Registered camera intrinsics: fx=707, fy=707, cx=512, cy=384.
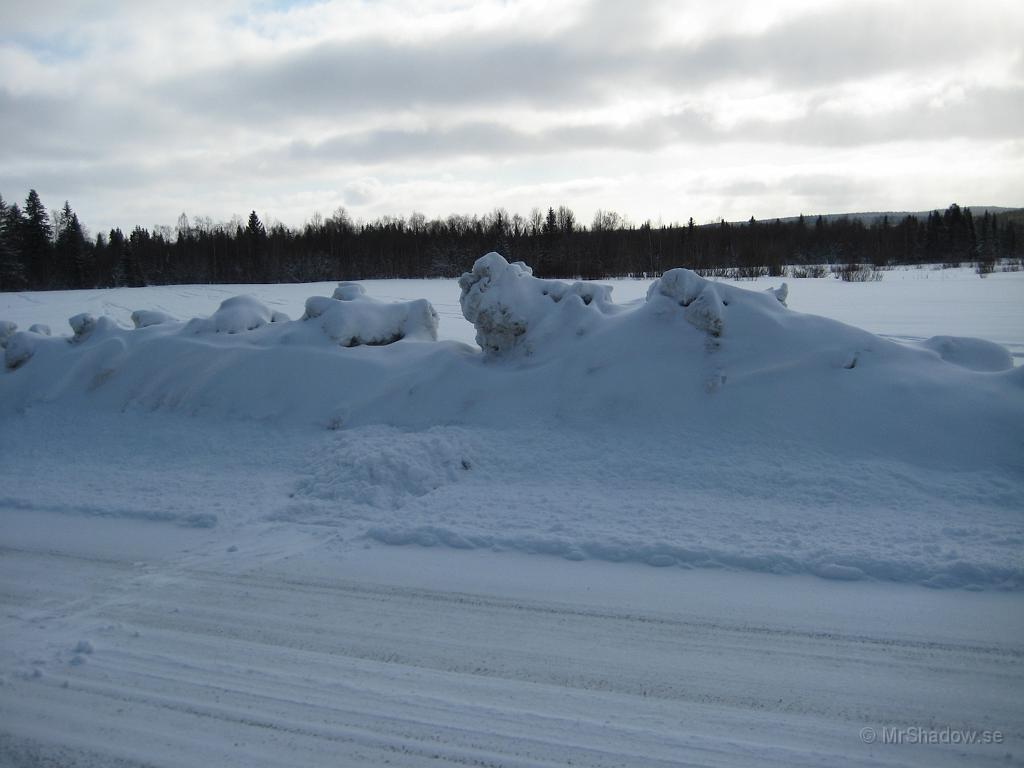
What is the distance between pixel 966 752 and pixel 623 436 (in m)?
4.34

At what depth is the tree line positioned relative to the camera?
62.5 m

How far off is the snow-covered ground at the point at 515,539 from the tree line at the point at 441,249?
148 ft

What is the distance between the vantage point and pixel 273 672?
12.1 feet

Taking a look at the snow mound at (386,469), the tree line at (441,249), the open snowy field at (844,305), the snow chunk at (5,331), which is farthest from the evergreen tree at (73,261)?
the snow mound at (386,469)

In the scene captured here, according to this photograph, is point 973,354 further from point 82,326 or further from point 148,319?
point 82,326

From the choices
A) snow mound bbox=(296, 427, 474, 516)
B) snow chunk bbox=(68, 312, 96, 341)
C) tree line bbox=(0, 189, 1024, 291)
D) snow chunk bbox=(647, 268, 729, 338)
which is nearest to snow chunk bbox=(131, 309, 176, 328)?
snow chunk bbox=(68, 312, 96, 341)

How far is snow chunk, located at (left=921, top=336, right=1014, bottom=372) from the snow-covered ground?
4cm

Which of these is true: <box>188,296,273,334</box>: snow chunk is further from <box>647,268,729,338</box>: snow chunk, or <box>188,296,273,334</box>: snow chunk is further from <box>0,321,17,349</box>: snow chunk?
<box>647,268,729,338</box>: snow chunk

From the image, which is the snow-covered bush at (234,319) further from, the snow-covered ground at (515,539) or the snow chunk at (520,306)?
the snow chunk at (520,306)

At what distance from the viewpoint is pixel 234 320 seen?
10570 mm

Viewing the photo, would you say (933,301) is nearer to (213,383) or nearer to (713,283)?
(713,283)

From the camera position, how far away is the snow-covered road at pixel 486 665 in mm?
3098

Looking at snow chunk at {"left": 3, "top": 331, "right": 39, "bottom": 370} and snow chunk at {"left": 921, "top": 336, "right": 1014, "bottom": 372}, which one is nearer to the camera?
snow chunk at {"left": 921, "top": 336, "right": 1014, "bottom": 372}

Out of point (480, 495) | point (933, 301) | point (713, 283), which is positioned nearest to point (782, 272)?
point (933, 301)
